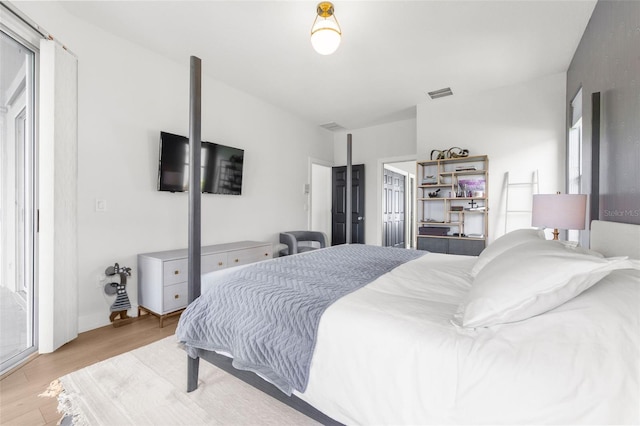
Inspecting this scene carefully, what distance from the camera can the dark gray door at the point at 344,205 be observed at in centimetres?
554

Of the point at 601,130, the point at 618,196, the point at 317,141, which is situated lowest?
the point at 618,196

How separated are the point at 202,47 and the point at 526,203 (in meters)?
4.37

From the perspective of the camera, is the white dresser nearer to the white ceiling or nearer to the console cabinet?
the white ceiling

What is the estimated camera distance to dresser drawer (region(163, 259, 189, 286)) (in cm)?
265

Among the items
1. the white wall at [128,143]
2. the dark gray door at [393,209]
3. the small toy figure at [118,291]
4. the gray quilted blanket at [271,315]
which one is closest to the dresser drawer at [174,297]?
the small toy figure at [118,291]

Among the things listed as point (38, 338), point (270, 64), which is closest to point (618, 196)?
point (270, 64)

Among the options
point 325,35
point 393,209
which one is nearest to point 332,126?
point 393,209

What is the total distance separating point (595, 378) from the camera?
68 centimetres

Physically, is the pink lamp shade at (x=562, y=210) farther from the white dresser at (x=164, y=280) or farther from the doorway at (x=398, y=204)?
the doorway at (x=398, y=204)

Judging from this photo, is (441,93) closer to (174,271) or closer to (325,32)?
(325,32)

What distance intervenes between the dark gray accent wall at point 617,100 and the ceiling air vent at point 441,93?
1.61m

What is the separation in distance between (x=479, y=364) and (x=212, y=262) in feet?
9.10

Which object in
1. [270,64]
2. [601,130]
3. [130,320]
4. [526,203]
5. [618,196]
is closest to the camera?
[618,196]

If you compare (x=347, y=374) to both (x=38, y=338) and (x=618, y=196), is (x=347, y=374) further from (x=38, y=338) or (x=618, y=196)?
(x=38, y=338)
